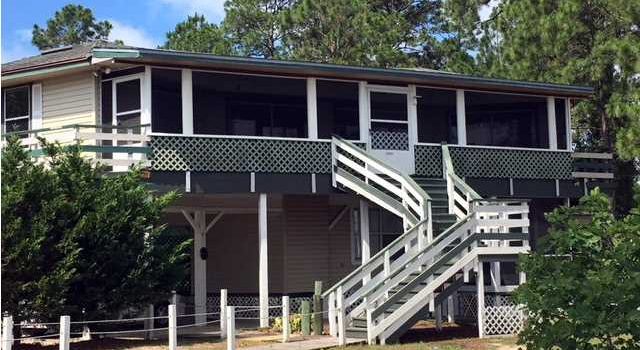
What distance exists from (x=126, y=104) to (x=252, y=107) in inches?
164

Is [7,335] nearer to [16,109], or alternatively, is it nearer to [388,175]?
[388,175]

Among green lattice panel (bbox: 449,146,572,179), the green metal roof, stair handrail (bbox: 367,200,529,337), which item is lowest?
stair handrail (bbox: 367,200,529,337)

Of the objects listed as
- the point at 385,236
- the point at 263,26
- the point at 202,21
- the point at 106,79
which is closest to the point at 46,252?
the point at 106,79

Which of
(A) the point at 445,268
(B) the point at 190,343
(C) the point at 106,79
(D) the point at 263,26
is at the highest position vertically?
(D) the point at 263,26

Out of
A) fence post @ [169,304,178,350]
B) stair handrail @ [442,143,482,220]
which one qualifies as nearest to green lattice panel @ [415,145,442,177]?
stair handrail @ [442,143,482,220]

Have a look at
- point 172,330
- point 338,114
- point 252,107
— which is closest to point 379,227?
point 338,114

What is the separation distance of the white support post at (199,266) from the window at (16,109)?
4.73 meters

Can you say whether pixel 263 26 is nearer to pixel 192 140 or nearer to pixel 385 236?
pixel 385 236

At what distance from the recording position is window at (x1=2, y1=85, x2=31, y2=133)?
22.2 metres

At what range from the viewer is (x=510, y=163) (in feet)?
78.6

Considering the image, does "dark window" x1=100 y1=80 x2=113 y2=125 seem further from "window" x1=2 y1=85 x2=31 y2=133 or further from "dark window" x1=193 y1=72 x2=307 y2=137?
"window" x1=2 y1=85 x2=31 y2=133

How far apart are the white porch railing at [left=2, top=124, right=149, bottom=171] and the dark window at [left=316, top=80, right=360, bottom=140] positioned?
5756 mm

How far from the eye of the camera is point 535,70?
31203mm

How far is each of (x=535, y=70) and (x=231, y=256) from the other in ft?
42.5
